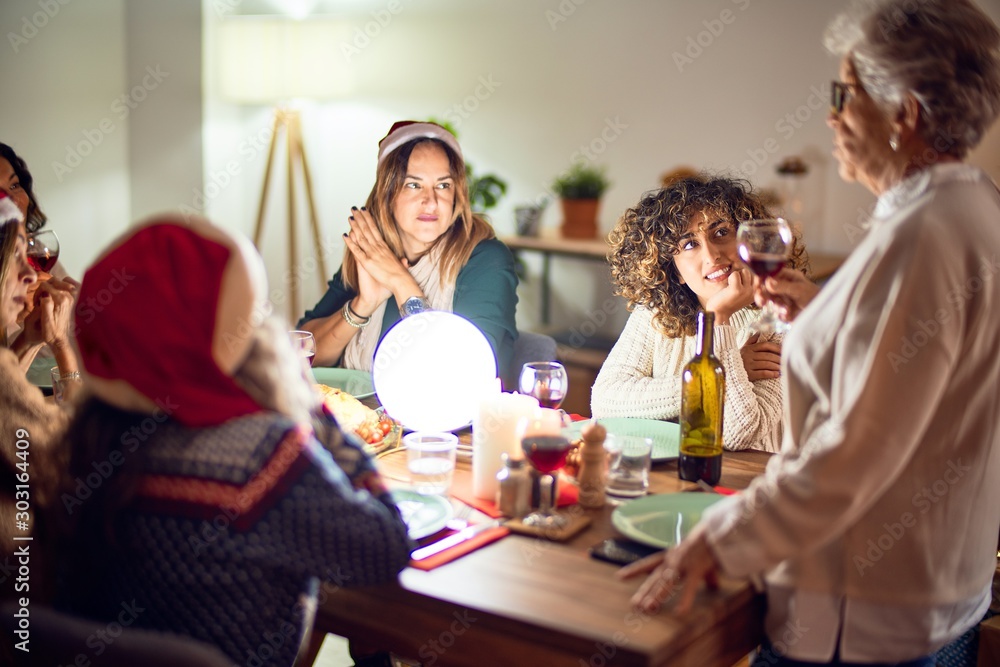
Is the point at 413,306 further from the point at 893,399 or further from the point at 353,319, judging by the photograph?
the point at 893,399

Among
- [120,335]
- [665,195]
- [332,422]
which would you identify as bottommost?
[332,422]

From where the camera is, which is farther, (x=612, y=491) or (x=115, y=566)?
(x=612, y=491)

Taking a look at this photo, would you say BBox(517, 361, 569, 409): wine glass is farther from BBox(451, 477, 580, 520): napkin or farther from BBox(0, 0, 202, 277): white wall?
BBox(0, 0, 202, 277): white wall

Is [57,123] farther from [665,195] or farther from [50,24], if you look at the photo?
[665,195]

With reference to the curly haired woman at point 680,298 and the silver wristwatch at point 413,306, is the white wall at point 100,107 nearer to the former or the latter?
the silver wristwatch at point 413,306

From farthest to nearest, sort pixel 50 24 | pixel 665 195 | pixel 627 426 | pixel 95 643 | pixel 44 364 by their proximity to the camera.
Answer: pixel 50 24
pixel 44 364
pixel 665 195
pixel 627 426
pixel 95 643

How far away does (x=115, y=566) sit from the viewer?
4.13 feet

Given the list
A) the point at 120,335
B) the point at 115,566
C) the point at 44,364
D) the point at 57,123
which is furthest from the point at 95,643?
the point at 57,123

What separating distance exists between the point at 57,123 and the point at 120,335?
3.32 metres

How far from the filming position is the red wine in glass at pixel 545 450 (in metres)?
1.47

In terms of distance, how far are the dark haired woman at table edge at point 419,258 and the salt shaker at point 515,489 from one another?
113 cm

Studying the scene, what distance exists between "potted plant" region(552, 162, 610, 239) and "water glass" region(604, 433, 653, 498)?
285 centimetres

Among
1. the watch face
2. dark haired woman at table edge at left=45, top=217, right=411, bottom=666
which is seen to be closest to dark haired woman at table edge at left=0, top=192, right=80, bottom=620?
dark haired woman at table edge at left=45, top=217, right=411, bottom=666

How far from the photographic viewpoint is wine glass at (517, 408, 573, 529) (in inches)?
57.9
